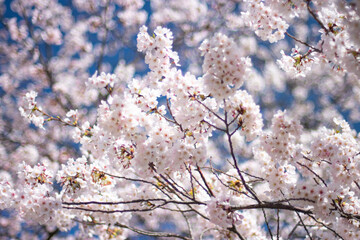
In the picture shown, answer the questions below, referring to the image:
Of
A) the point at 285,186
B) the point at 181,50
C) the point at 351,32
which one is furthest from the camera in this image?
the point at 181,50

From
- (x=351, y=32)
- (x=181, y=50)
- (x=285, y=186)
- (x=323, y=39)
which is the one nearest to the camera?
(x=351, y=32)

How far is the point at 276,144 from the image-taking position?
2.93 m

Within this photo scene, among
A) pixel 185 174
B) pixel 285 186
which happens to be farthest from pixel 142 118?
pixel 285 186

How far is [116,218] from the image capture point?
3.88m

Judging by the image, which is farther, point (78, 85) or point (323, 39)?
point (78, 85)

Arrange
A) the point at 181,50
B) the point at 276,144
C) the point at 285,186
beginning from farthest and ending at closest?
the point at 181,50 < the point at 285,186 < the point at 276,144

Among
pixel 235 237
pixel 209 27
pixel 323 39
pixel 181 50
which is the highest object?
pixel 209 27

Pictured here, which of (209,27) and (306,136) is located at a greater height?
(209,27)

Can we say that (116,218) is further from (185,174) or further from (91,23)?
(91,23)

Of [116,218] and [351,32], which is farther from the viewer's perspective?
[116,218]

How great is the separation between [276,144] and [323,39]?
1046 millimetres

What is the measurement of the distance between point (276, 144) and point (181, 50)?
5707mm

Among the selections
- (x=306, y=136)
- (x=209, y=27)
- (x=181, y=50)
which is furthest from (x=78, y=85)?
(x=306, y=136)

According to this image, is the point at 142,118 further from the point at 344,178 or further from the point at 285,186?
the point at 344,178
